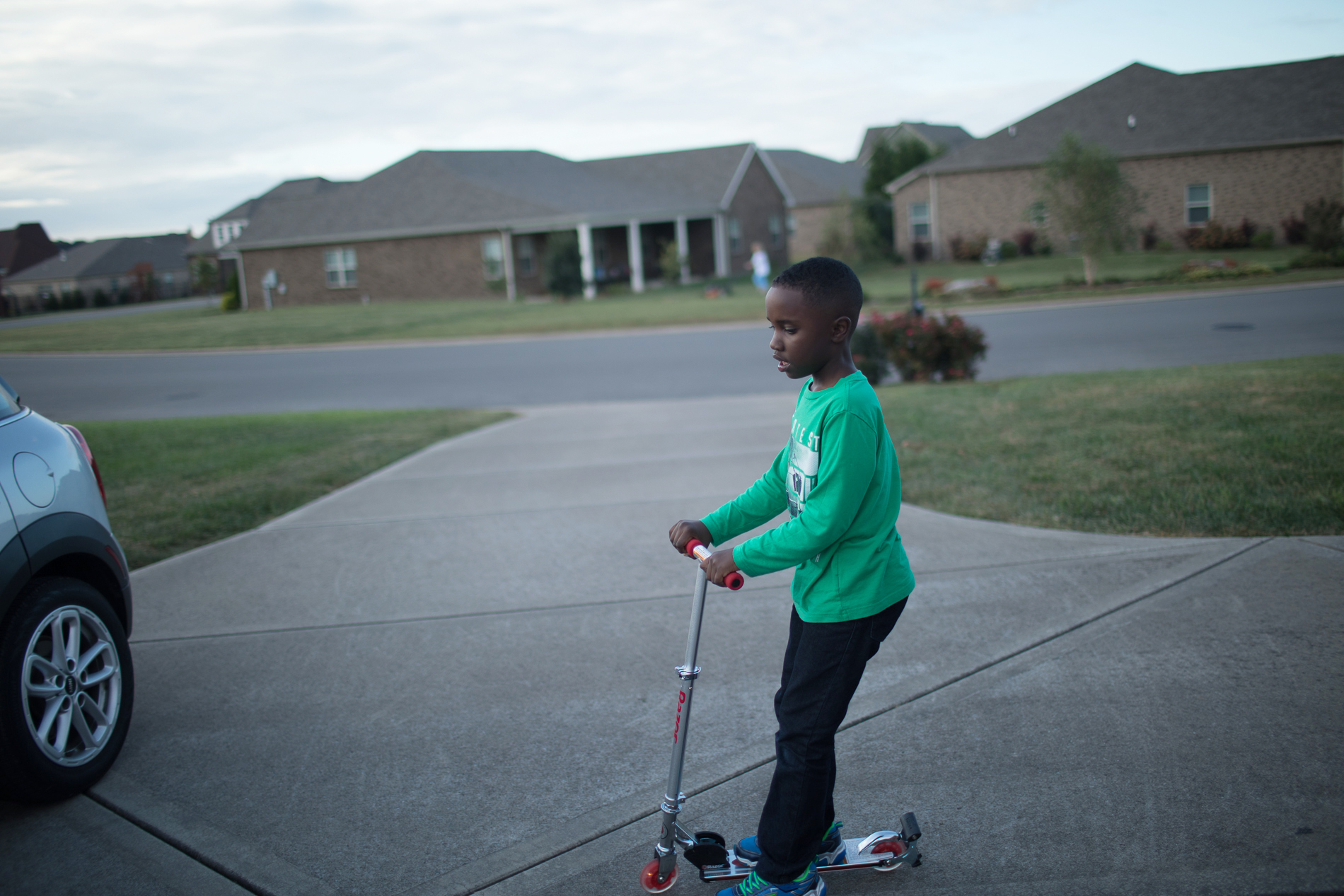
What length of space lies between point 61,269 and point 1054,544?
62.8 m

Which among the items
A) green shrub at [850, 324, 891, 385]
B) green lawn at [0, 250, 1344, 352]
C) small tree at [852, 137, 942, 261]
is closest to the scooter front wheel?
green shrub at [850, 324, 891, 385]

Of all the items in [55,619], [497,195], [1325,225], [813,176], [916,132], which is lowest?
[55,619]

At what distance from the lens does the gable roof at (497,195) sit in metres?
37.3

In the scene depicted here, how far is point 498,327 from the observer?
82.6ft

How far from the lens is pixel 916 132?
2108 inches

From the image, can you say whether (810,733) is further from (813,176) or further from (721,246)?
(813,176)

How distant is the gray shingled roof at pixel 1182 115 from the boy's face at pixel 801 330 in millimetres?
35083

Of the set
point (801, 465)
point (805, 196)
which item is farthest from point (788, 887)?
point (805, 196)

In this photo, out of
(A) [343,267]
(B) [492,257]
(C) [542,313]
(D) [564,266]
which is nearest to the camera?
(C) [542,313]

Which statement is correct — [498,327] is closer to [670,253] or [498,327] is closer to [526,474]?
[670,253]

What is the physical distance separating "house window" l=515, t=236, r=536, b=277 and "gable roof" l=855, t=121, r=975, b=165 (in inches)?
958

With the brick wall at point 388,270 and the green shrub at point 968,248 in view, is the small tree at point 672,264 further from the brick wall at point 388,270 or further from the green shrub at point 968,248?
the green shrub at point 968,248

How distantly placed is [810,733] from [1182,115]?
3825 cm

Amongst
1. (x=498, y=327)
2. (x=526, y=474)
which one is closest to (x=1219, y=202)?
(x=498, y=327)
